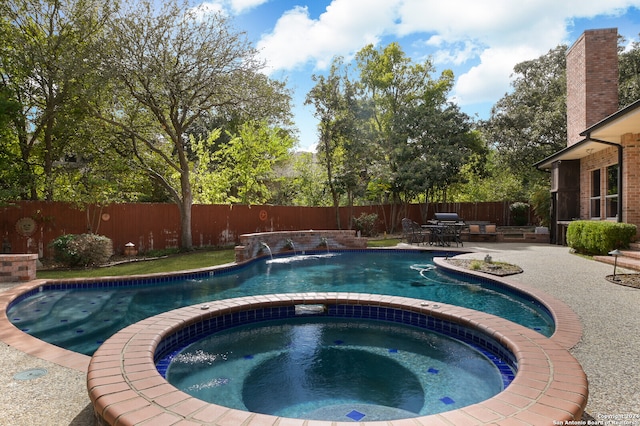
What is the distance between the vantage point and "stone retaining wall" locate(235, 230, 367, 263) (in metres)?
11.2

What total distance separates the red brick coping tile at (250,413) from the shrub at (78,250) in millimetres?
7121

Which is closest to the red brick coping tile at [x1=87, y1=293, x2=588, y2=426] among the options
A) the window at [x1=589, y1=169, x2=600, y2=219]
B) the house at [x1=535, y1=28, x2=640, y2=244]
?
the house at [x1=535, y1=28, x2=640, y2=244]

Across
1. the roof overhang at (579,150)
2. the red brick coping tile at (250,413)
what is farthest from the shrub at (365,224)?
the red brick coping tile at (250,413)

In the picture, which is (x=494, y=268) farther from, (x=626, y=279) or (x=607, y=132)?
(x=607, y=132)

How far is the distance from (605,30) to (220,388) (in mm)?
15783

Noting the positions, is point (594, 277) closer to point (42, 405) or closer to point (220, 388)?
point (220, 388)

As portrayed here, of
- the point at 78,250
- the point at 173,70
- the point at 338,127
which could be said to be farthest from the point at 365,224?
the point at 78,250

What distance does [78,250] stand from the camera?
9.52 metres

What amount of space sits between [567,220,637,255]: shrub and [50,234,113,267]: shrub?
→ 1270 cm

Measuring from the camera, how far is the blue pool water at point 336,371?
3.12 meters

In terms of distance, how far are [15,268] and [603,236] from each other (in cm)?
1302

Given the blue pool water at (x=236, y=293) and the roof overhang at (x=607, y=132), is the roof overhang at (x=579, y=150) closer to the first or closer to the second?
the roof overhang at (x=607, y=132)

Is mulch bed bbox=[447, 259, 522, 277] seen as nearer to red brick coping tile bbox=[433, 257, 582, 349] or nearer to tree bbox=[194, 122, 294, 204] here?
red brick coping tile bbox=[433, 257, 582, 349]

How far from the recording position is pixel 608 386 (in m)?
2.85
